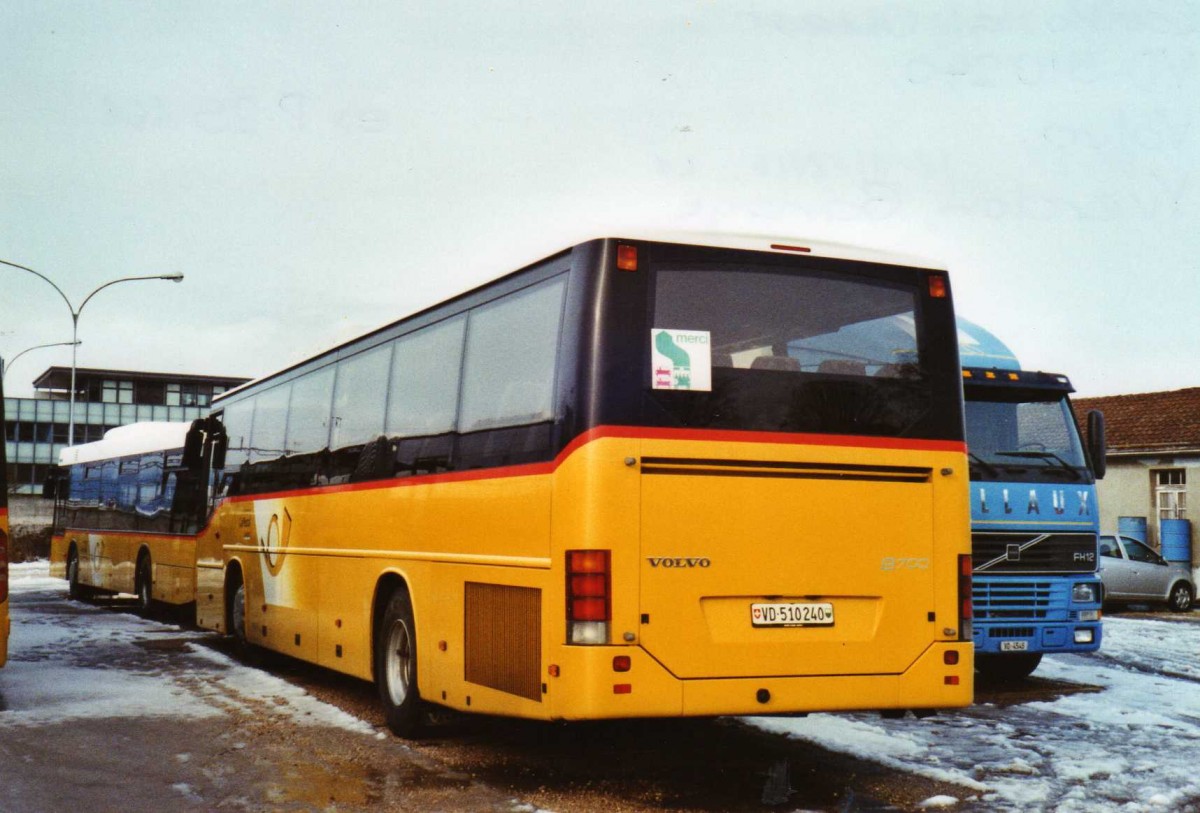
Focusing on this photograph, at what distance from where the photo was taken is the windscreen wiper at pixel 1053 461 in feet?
41.4

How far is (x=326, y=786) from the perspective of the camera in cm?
764

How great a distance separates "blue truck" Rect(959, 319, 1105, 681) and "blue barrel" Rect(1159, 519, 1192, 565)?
70.0 ft

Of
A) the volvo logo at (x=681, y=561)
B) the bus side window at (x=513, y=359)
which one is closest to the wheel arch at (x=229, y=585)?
the bus side window at (x=513, y=359)

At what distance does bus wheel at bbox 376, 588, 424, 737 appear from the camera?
934cm

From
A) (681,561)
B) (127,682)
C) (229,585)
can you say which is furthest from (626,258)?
(229,585)

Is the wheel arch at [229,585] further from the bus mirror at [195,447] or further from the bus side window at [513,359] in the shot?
the bus side window at [513,359]

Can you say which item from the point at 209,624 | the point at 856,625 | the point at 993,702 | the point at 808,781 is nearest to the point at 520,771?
the point at 808,781

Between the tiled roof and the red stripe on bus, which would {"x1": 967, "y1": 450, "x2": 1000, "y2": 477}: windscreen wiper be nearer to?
the red stripe on bus

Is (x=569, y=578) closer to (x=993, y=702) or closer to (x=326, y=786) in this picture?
(x=326, y=786)

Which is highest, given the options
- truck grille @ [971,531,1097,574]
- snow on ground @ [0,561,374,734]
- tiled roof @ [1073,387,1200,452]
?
tiled roof @ [1073,387,1200,452]

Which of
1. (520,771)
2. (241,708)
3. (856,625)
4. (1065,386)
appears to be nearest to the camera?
(856,625)

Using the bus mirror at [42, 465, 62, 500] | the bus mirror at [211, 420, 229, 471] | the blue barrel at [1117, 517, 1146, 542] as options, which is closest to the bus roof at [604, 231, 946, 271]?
the bus mirror at [211, 420, 229, 471]

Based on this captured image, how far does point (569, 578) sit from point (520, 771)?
179cm

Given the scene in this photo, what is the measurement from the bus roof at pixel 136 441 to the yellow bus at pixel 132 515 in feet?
0.07
